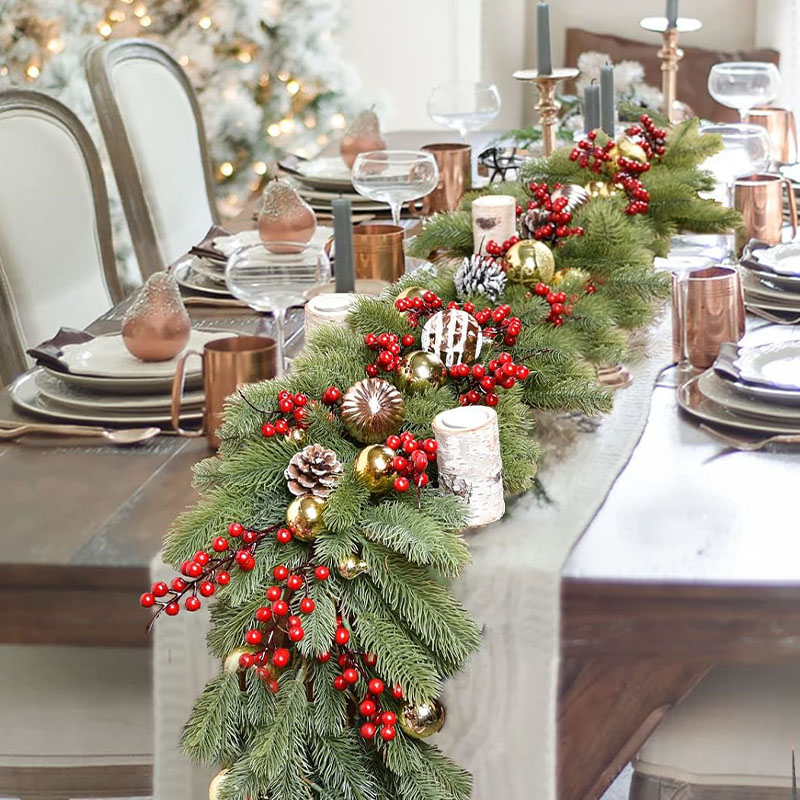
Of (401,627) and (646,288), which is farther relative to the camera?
(646,288)

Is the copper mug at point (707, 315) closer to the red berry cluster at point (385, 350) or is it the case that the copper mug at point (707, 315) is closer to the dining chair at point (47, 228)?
the red berry cluster at point (385, 350)

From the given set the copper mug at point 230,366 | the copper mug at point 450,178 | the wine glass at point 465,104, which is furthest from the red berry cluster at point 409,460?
the wine glass at point 465,104

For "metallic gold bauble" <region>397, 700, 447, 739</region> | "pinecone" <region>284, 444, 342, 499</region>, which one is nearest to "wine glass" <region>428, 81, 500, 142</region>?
"pinecone" <region>284, 444, 342, 499</region>

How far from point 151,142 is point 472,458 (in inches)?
63.4

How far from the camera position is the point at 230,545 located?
85 centimetres

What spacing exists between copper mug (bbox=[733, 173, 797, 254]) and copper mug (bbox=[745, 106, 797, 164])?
0.56 meters

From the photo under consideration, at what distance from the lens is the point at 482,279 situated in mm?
1188

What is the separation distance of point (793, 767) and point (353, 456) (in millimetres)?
481

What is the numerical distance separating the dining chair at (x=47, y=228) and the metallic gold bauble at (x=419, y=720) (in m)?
1.04

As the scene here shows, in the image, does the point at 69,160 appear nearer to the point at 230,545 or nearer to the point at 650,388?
the point at 650,388

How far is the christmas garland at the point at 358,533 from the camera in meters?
A: 0.79

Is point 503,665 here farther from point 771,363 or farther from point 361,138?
point 361,138

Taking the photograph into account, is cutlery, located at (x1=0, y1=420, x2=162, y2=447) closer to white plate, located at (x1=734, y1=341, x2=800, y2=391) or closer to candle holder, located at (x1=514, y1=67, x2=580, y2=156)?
white plate, located at (x1=734, y1=341, x2=800, y2=391)

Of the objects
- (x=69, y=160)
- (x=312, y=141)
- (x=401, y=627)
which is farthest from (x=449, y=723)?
(x=312, y=141)
